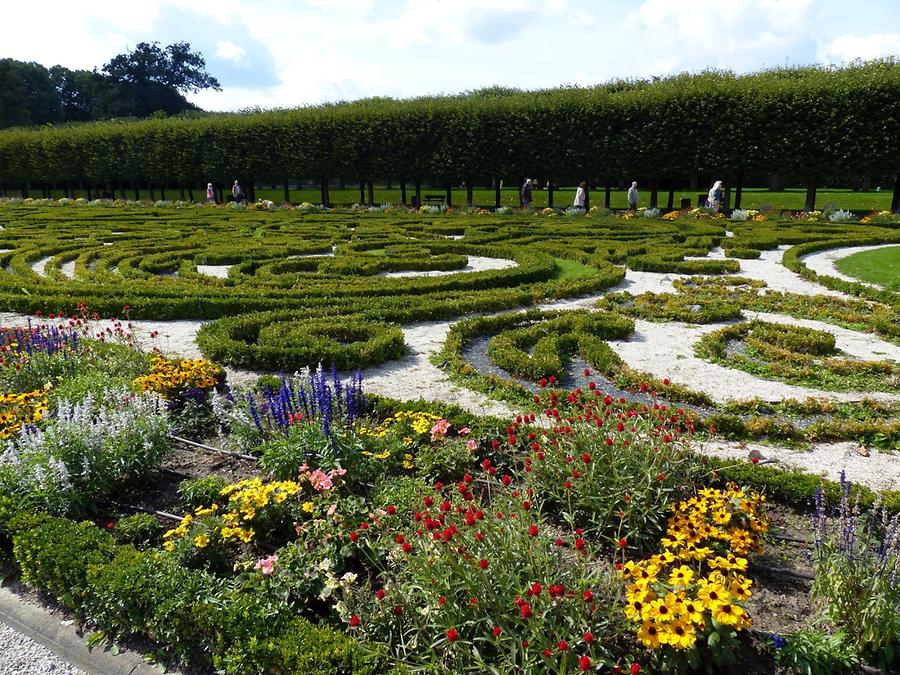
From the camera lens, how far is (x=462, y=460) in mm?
5000

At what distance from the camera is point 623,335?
916cm

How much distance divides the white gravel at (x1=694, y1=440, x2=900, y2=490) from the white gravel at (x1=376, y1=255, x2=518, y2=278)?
26.5ft

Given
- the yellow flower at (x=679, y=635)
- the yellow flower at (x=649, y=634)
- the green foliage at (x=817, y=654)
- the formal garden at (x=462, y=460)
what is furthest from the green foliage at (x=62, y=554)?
the green foliage at (x=817, y=654)

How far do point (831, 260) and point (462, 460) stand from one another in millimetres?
13937

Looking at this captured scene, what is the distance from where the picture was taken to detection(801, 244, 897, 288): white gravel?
13.2 metres

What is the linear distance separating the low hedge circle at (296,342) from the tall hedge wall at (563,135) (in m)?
23.0

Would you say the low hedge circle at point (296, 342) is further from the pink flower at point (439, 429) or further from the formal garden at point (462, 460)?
the pink flower at point (439, 429)

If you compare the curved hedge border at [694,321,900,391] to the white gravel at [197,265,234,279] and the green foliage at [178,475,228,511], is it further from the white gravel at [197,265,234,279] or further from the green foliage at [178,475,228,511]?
the white gravel at [197,265,234,279]

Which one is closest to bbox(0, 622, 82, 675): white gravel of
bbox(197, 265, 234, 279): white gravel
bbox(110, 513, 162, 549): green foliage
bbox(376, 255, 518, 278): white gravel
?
bbox(110, 513, 162, 549): green foliage

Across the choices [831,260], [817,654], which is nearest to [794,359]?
[817,654]

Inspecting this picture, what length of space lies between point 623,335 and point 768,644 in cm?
613

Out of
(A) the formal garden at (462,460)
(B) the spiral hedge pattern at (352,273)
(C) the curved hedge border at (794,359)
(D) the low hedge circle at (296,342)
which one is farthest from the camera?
(B) the spiral hedge pattern at (352,273)

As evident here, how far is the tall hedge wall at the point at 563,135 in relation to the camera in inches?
979

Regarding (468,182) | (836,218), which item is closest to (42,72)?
(468,182)
